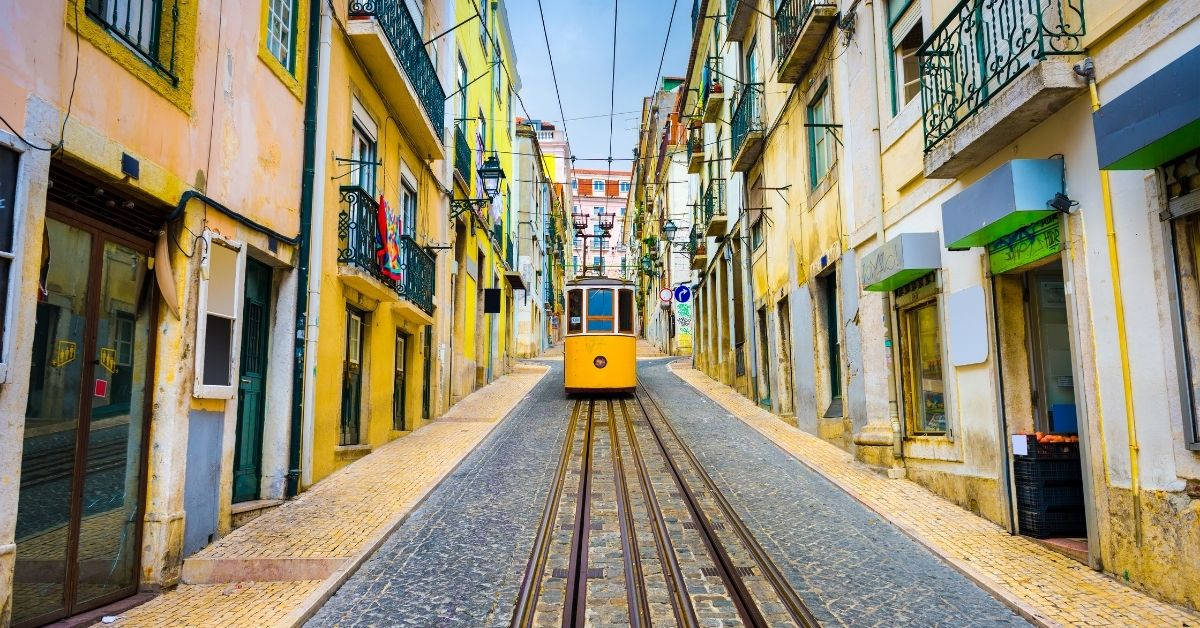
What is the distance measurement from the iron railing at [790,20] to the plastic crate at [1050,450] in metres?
6.88

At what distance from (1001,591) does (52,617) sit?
571cm

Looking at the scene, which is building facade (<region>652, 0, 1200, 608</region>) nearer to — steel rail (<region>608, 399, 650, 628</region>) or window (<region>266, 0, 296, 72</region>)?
steel rail (<region>608, 399, 650, 628</region>)

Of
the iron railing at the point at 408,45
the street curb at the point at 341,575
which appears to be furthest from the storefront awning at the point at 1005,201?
the iron railing at the point at 408,45

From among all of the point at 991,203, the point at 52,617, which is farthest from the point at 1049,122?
the point at 52,617

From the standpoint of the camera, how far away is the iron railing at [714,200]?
1964 cm

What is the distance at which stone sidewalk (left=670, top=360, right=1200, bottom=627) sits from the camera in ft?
13.3

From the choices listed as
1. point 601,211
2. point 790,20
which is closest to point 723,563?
point 790,20

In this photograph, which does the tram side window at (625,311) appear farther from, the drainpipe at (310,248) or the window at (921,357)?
the drainpipe at (310,248)

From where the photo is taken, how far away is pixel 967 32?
601 cm

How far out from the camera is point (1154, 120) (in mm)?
3863

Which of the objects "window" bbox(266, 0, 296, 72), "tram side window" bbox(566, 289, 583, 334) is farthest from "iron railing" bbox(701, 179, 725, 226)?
"window" bbox(266, 0, 296, 72)

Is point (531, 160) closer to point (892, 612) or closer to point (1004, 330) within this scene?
point (1004, 330)

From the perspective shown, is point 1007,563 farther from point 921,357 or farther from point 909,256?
point 921,357

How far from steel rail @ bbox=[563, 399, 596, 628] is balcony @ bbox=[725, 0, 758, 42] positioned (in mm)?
10980
